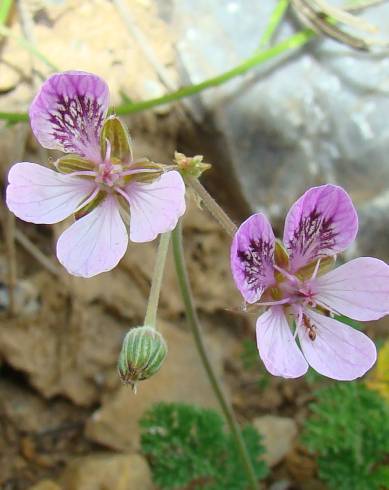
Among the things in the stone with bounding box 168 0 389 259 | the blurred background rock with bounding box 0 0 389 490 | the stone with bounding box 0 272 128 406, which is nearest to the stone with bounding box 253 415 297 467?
the blurred background rock with bounding box 0 0 389 490

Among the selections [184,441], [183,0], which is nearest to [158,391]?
[184,441]

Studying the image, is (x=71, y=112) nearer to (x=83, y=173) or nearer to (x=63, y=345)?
(x=83, y=173)

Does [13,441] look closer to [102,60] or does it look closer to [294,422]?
[294,422]

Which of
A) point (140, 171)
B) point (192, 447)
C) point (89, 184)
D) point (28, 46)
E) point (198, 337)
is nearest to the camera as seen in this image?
point (140, 171)

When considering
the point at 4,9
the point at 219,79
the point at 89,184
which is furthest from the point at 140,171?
the point at 4,9

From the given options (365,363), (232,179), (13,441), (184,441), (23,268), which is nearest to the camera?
(365,363)

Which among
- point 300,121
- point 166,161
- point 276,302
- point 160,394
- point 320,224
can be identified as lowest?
point 160,394
